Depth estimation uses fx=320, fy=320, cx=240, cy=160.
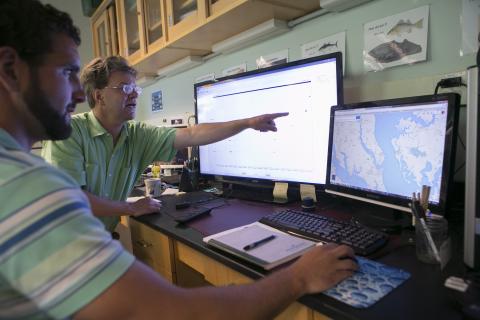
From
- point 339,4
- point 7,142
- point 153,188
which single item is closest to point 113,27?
point 153,188

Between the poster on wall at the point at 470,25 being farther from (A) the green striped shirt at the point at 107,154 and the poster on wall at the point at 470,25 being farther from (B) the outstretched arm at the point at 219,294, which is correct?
(A) the green striped shirt at the point at 107,154

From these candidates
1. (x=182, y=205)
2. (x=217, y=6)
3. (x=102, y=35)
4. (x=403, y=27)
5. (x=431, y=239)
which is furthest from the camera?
(x=102, y=35)

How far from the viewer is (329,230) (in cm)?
83

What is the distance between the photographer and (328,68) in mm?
1129

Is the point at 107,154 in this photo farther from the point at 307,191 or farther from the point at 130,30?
the point at 130,30

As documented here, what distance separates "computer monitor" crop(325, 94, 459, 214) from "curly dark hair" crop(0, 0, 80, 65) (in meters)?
0.84

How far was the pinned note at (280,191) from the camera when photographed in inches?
51.2

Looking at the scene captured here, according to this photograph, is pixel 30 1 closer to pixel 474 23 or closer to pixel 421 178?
pixel 421 178

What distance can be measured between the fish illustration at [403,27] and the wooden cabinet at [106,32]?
2.25 m

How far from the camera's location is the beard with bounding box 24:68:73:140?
0.58 meters

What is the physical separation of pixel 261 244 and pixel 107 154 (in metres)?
0.97

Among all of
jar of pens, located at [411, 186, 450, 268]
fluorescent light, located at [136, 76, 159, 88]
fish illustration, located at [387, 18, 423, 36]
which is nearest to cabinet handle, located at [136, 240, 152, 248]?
jar of pens, located at [411, 186, 450, 268]

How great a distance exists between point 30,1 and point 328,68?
88 centimetres

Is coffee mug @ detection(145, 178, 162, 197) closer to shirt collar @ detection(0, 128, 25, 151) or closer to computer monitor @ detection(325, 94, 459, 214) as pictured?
computer monitor @ detection(325, 94, 459, 214)
